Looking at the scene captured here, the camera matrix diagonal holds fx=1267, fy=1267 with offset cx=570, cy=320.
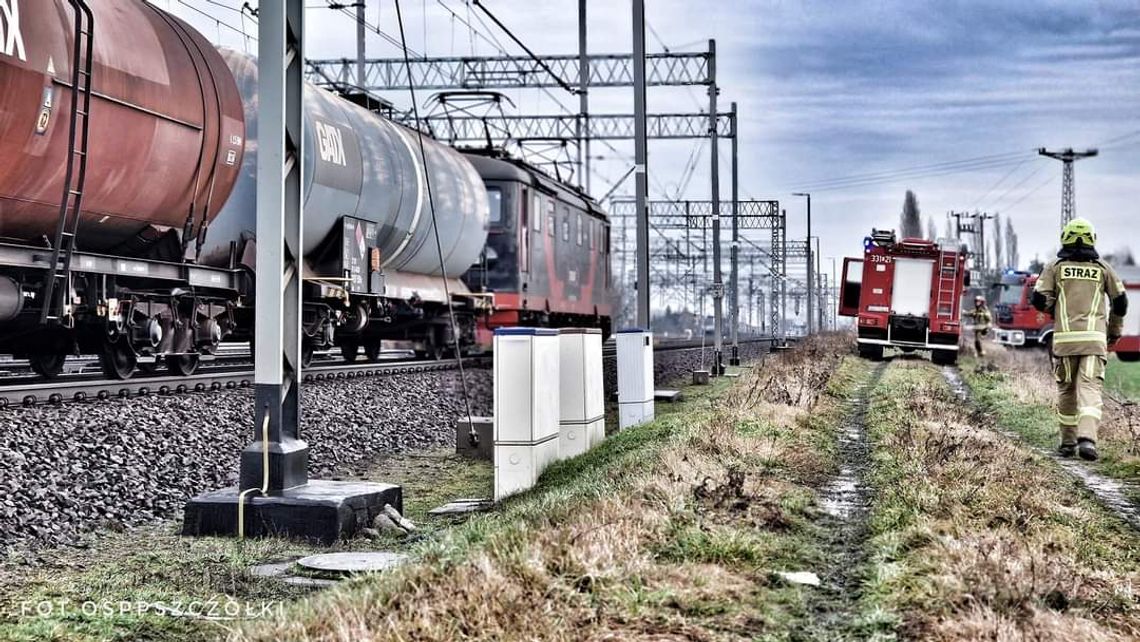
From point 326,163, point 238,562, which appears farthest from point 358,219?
point 238,562

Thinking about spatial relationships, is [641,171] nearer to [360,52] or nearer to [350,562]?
[350,562]

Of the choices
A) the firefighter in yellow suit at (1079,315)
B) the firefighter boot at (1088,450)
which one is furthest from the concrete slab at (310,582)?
the firefighter in yellow suit at (1079,315)

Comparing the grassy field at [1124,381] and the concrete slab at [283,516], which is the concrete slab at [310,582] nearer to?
the concrete slab at [283,516]

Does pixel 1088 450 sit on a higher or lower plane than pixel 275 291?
lower

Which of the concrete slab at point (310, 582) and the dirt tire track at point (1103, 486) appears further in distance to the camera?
the dirt tire track at point (1103, 486)

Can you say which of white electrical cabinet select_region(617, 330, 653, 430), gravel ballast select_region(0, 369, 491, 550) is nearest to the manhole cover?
gravel ballast select_region(0, 369, 491, 550)

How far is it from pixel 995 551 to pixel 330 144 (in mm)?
11523

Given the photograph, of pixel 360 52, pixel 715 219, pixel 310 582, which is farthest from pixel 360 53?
pixel 310 582

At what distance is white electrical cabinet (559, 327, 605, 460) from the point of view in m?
10.5

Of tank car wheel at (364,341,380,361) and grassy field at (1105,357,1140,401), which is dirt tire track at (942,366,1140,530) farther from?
tank car wheel at (364,341,380,361)

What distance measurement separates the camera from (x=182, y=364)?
14242mm

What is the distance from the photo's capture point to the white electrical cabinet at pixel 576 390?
1054 cm

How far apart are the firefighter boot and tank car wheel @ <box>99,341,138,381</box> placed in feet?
30.1

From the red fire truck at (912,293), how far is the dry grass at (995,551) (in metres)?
21.9
